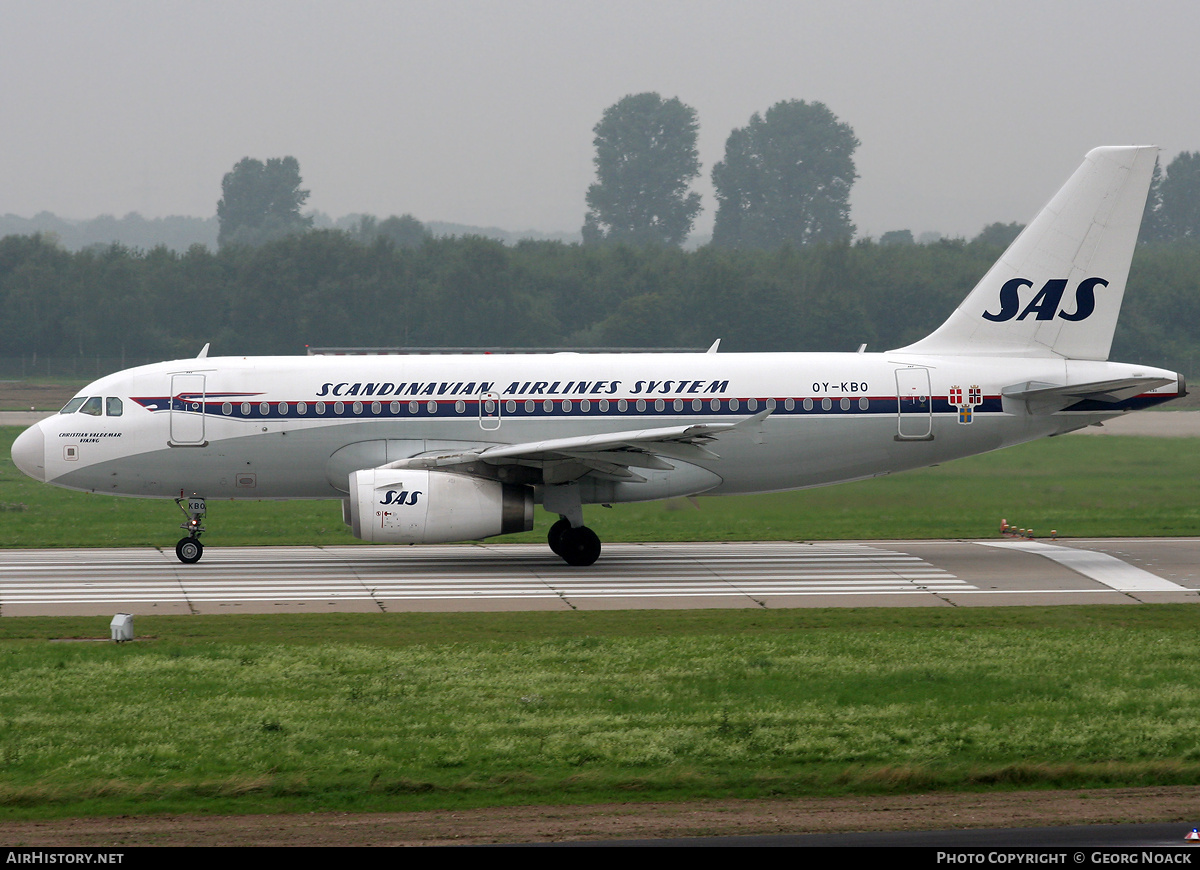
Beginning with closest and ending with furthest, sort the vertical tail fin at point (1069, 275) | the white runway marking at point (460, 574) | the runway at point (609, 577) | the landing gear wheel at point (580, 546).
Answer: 1. the runway at point (609, 577)
2. the white runway marking at point (460, 574)
3. the landing gear wheel at point (580, 546)
4. the vertical tail fin at point (1069, 275)

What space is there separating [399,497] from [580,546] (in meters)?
3.67

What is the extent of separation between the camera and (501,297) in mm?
83062

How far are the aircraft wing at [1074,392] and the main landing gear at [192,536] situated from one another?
1598 centimetres

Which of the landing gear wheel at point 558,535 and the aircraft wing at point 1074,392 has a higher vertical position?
the aircraft wing at point 1074,392

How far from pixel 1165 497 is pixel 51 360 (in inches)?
2606

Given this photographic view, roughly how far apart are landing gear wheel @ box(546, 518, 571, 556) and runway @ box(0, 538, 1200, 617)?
0.32 m

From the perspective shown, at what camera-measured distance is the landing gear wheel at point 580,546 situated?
24766 mm

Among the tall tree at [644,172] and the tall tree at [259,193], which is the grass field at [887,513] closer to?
the tall tree at [644,172]

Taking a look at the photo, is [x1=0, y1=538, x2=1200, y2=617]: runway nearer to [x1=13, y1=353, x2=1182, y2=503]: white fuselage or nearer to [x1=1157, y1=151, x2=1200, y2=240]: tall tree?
[x1=13, y1=353, x2=1182, y2=503]: white fuselage

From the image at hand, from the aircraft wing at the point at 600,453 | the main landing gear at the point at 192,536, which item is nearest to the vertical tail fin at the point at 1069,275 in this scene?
the aircraft wing at the point at 600,453

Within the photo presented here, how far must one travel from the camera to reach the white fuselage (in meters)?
25.1

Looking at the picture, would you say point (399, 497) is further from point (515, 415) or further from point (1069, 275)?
point (1069, 275)

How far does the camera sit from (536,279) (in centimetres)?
8581

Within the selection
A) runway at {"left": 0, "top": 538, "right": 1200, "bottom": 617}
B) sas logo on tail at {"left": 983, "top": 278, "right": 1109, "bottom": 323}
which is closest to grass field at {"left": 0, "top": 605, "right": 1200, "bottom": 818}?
runway at {"left": 0, "top": 538, "right": 1200, "bottom": 617}
